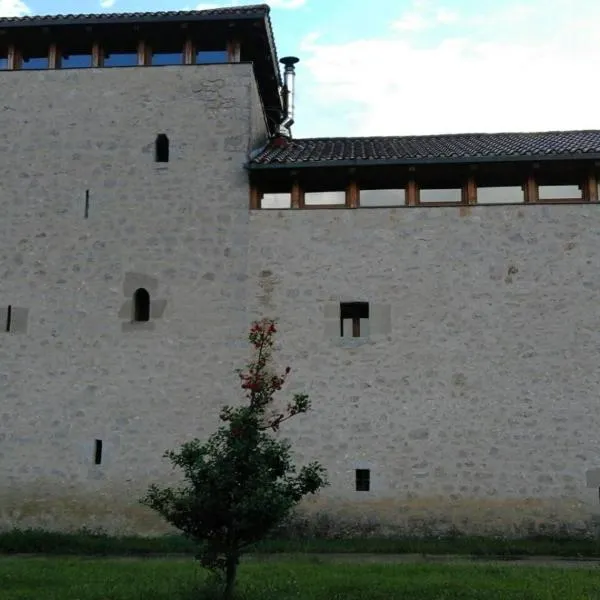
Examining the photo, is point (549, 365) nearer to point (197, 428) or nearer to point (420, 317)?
point (420, 317)

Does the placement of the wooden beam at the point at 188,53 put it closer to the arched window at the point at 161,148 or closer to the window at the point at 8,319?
the arched window at the point at 161,148

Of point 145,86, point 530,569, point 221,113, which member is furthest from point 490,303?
point 145,86

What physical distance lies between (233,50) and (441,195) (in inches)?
208

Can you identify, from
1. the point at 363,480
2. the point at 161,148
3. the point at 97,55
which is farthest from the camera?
the point at 97,55

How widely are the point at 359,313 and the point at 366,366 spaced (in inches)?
40.8

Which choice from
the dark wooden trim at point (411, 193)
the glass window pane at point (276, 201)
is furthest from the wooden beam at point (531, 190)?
the glass window pane at point (276, 201)

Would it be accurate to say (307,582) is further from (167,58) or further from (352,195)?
(167,58)

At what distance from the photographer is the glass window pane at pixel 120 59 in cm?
1634

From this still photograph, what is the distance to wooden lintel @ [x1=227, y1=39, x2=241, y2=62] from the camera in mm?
16141

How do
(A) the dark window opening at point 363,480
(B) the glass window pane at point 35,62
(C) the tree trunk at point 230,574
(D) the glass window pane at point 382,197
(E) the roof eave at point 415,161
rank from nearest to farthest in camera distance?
(C) the tree trunk at point 230,574 < (A) the dark window opening at point 363,480 < (E) the roof eave at point 415,161 < (D) the glass window pane at point 382,197 < (B) the glass window pane at point 35,62

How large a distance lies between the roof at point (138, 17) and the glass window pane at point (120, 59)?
0.72 meters

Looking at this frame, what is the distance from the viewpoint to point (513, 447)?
13883mm

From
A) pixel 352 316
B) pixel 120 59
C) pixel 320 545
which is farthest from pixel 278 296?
pixel 120 59

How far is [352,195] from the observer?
49.9 feet
